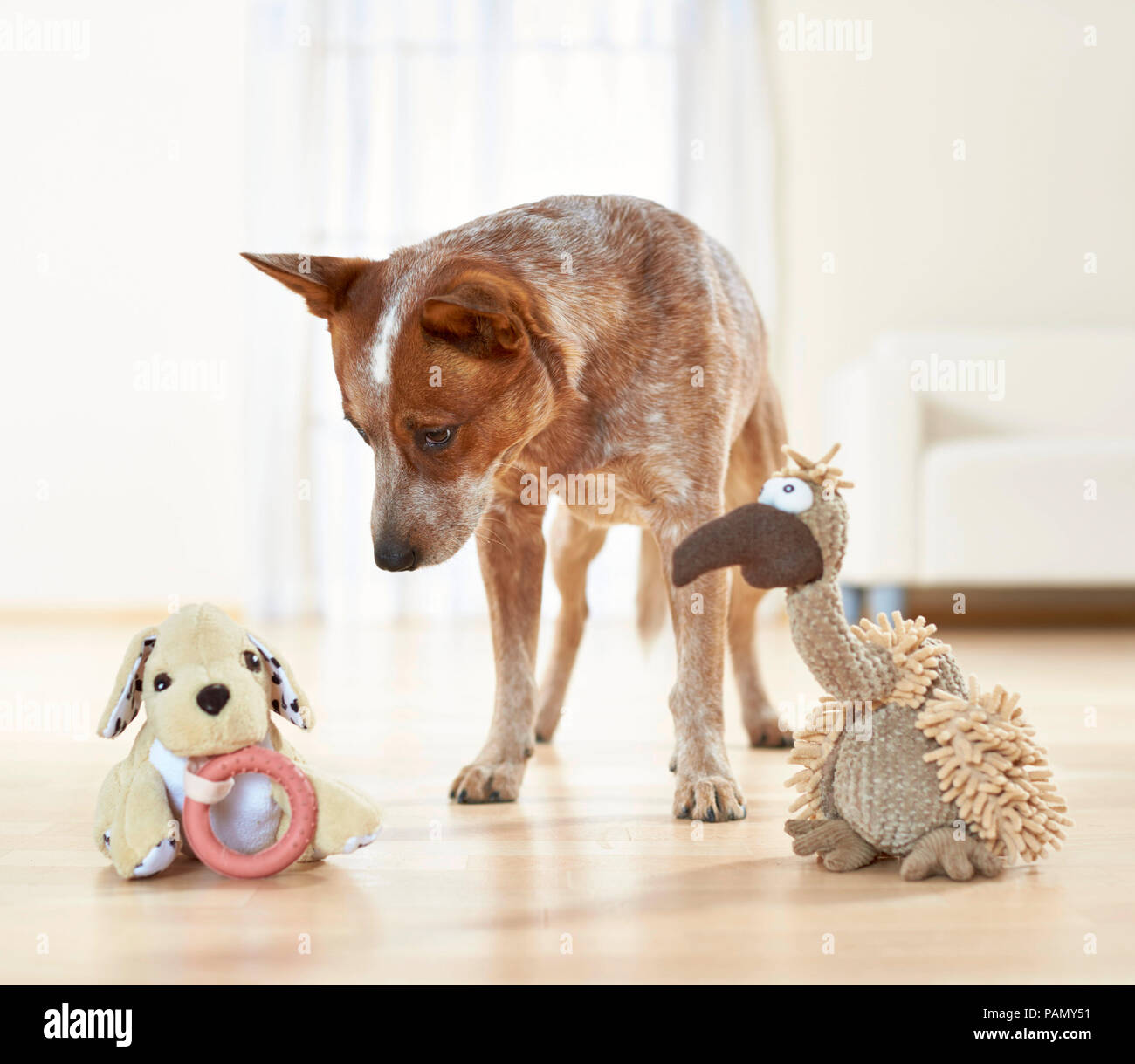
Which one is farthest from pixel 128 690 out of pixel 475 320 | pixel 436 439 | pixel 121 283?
pixel 121 283

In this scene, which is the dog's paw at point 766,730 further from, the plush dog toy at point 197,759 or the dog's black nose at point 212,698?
the dog's black nose at point 212,698

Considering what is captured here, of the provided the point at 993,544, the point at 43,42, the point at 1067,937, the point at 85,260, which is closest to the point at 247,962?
the point at 1067,937

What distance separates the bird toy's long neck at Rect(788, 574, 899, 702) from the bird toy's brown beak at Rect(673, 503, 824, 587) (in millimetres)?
27

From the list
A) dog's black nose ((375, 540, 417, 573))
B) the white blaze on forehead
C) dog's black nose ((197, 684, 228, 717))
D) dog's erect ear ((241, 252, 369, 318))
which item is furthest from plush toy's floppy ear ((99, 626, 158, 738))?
dog's erect ear ((241, 252, 369, 318))

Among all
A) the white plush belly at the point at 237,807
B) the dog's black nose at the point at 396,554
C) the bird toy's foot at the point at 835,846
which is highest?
the dog's black nose at the point at 396,554

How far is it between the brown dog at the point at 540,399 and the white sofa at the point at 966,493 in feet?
7.86

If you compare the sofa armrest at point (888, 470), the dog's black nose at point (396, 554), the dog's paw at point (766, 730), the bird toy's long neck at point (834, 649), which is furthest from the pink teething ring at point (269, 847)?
the sofa armrest at point (888, 470)

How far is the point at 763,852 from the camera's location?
58.2 inches

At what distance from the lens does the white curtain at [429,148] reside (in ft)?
18.0

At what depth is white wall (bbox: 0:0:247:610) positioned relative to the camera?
18.2ft

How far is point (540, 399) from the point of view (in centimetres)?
174

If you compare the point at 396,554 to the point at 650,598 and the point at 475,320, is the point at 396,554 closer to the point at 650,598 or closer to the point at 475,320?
the point at 475,320

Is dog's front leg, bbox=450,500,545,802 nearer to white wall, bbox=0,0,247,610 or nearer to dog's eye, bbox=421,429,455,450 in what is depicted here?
dog's eye, bbox=421,429,455,450

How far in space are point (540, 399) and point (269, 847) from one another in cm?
73
